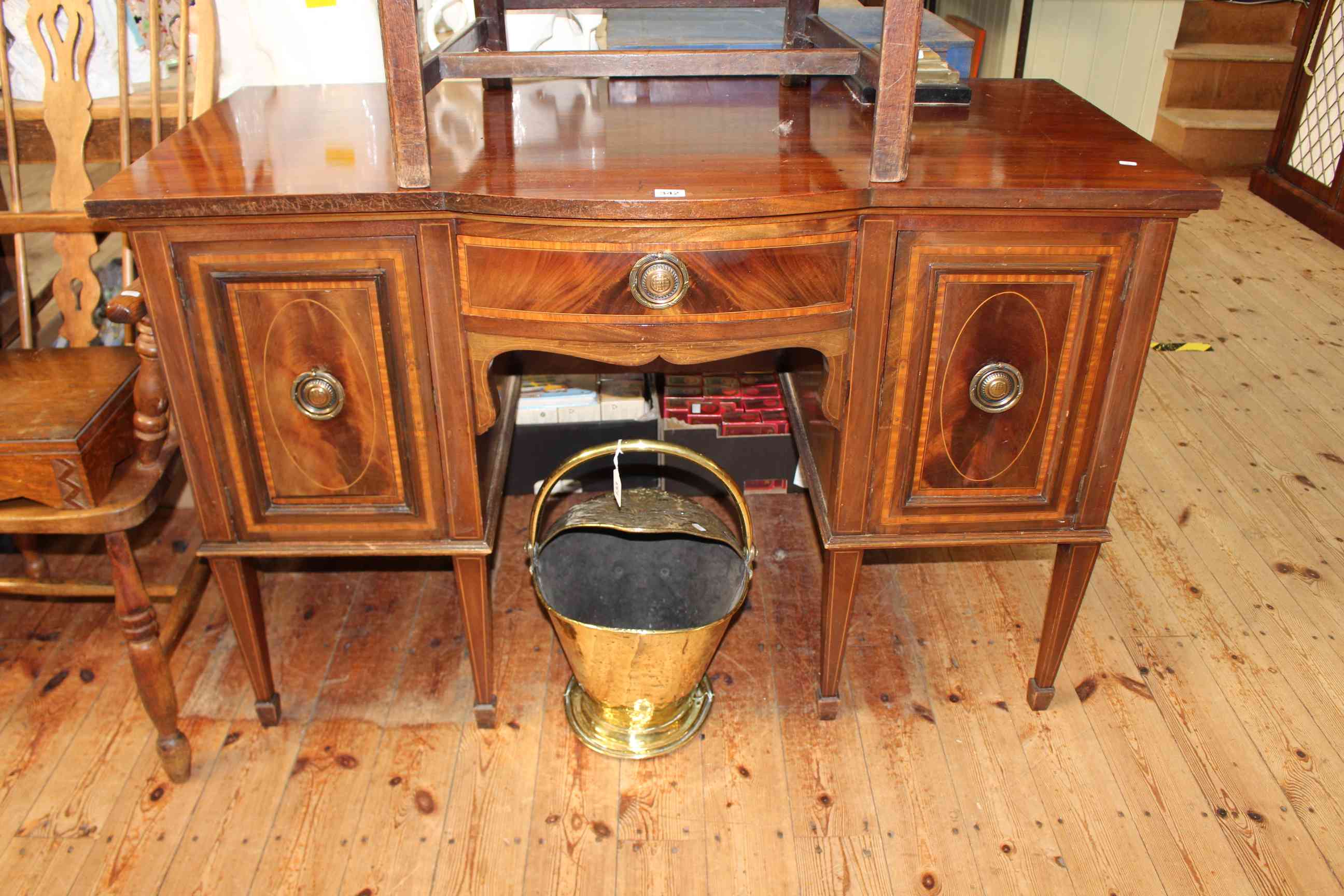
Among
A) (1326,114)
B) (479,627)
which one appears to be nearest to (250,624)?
(479,627)

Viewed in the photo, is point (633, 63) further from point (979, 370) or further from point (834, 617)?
point (834, 617)

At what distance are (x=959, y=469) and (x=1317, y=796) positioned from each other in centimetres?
76

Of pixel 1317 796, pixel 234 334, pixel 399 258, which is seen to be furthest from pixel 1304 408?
pixel 234 334

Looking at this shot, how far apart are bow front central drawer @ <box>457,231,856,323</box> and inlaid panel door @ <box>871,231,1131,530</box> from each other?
0.36 ft

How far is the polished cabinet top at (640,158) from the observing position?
1.24 meters

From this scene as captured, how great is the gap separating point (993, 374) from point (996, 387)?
0.06ft

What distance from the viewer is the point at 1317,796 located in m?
1.59

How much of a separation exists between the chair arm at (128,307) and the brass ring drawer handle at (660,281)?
628 millimetres

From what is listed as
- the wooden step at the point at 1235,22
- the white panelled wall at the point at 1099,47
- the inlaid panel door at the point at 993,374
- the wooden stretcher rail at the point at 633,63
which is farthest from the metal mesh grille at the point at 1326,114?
the wooden stretcher rail at the point at 633,63

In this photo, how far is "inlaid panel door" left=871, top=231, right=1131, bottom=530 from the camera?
1.33m

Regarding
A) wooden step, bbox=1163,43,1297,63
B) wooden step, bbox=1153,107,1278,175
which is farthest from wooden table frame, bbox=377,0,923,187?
wooden step, bbox=1163,43,1297,63

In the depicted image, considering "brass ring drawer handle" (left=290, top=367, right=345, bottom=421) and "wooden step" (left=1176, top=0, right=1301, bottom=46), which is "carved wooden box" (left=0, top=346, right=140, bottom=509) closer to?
"brass ring drawer handle" (left=290, top=367, right=345, bottom=421)

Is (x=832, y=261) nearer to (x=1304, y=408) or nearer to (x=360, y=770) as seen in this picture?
(x=360, y=770)

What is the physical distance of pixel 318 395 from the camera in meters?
1.39
